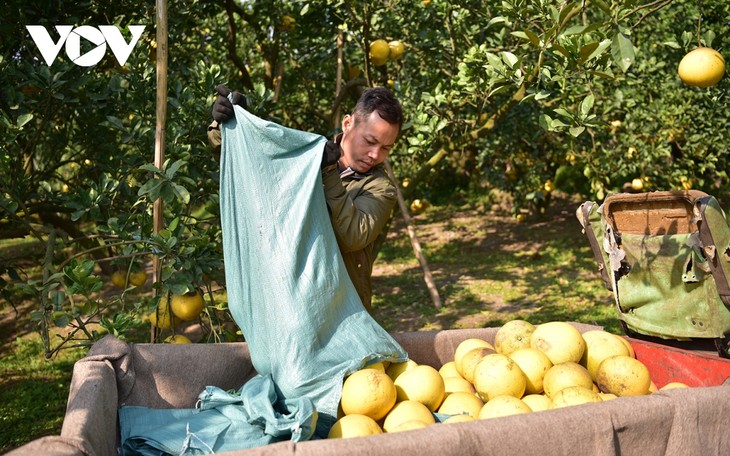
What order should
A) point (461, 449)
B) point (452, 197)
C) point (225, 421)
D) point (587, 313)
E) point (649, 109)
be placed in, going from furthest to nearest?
point (452, 197) → point (649, 109) → point (587, 313) → point (225, 421) → point (461, 449)

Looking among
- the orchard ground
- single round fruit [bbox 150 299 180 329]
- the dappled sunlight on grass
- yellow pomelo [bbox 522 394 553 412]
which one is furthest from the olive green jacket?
the dappled sunlight on grass

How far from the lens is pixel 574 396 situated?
1.92 meters

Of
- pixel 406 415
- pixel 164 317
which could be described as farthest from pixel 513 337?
pixel 164 317

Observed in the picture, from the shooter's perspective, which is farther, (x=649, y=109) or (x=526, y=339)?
(x=649, y=109)

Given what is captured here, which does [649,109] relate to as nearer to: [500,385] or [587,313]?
[587,313]

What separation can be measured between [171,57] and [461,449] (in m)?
3.67

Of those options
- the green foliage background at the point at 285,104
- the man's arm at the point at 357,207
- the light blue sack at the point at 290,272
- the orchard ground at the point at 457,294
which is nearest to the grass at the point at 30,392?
the orchard ground at the point at 457,294

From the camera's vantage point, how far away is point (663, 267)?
244 cm

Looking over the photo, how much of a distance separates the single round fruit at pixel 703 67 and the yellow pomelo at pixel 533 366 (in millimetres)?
1433

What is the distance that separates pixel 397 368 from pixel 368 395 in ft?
1.15

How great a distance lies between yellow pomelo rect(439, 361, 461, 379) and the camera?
233 centimetres

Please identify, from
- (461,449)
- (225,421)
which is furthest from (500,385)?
(225,421)

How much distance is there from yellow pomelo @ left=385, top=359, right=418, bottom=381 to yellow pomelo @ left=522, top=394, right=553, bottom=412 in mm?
389

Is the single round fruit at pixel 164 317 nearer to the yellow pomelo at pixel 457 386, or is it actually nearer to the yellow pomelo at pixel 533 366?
the yellow pomelo at pixel 457 386
